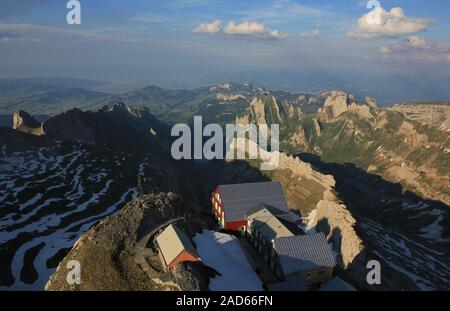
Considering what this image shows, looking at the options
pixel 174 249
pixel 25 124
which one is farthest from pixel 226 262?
pixel 25 124

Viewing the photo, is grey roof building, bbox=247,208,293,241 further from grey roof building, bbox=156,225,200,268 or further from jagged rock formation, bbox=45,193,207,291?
grey roof building, bbox=156,225,200,268

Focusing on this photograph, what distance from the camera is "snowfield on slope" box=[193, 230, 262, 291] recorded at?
47.4 m

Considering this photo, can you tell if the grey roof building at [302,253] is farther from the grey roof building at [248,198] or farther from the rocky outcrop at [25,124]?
the rocky outcrop at [25,124]

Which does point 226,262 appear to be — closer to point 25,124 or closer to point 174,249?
point 174,249

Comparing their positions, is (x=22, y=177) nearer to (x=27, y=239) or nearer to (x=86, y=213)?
(x=86, y=213)

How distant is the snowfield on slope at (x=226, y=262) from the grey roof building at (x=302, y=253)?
20.8ft

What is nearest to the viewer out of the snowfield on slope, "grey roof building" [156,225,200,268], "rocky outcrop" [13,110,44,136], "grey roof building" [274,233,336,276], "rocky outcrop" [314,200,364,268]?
"grey roof building" [156,225,200,268]

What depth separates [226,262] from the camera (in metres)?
54.2

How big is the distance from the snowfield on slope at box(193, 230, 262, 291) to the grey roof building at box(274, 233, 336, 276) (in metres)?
6.33

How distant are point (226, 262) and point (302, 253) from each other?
1437 centimetres

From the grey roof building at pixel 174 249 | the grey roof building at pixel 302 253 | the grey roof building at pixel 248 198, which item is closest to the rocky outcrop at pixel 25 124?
the grey roof building at pixel 248 198

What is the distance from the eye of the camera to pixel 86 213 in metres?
107

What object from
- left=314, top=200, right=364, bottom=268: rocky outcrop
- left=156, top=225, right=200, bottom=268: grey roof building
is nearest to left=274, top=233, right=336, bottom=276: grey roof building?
left=156, top=225, right=200, bottom=268: grey roof building
